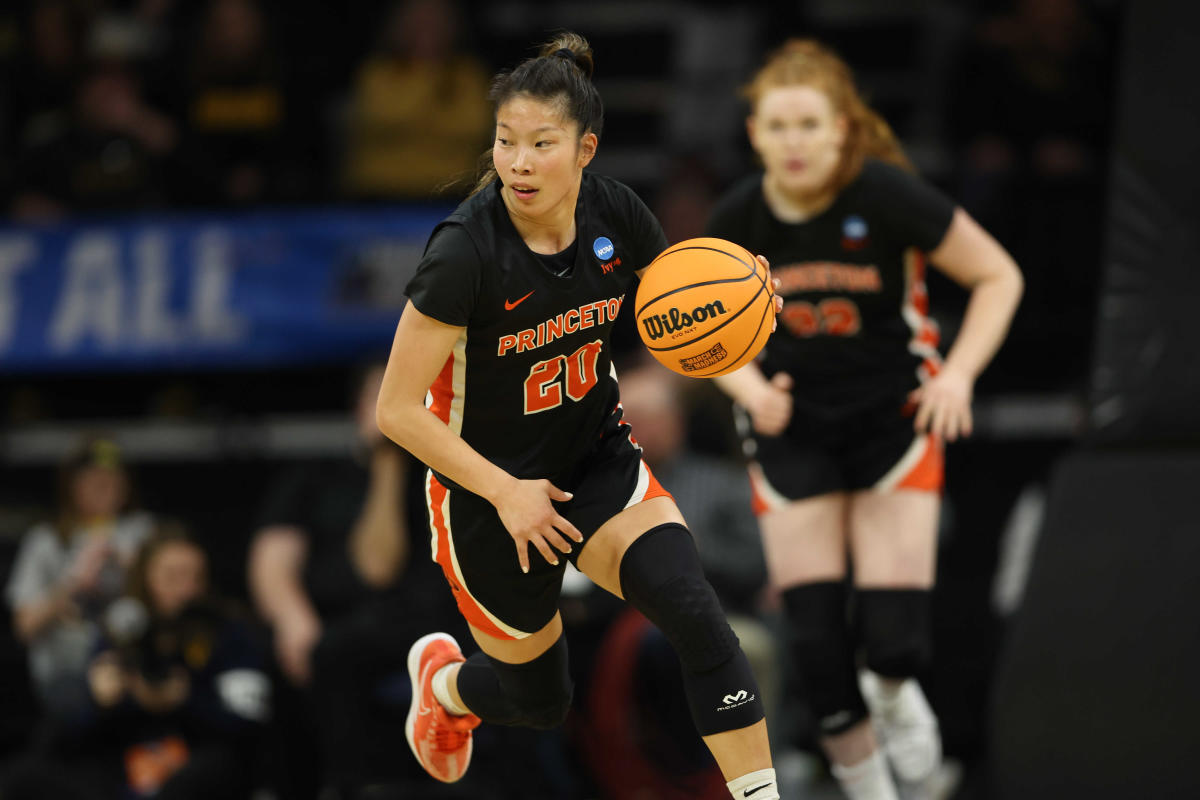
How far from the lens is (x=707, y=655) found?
159 inches

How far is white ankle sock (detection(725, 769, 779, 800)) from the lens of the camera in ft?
13.2

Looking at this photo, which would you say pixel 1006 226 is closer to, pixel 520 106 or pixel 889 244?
pixel 889 244

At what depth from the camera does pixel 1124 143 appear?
6242 mm

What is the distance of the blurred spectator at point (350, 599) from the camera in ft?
23.2

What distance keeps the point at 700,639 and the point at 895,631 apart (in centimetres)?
129

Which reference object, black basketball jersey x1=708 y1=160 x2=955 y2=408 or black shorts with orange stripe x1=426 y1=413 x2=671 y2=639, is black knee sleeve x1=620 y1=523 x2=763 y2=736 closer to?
black shorts with orange stripe x1=426 y1=413 x2=671 y2=639

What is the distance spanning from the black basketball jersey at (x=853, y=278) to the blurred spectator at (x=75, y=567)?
14.5ft

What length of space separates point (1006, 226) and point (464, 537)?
513 cm

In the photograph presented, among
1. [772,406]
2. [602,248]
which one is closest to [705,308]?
[602,248]

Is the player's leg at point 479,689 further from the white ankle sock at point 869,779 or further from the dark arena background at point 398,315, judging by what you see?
the dark arena background at point 398,315

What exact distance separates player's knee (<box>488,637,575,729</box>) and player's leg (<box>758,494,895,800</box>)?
936 mm

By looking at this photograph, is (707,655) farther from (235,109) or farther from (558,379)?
(235,109)

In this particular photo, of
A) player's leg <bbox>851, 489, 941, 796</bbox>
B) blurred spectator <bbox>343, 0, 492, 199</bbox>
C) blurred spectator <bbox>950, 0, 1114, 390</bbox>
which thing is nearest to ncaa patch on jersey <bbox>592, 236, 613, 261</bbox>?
player's leg <bbox>851, 489, 941, 796</bbox>

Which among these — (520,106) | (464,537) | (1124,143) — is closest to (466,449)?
(464,537)
